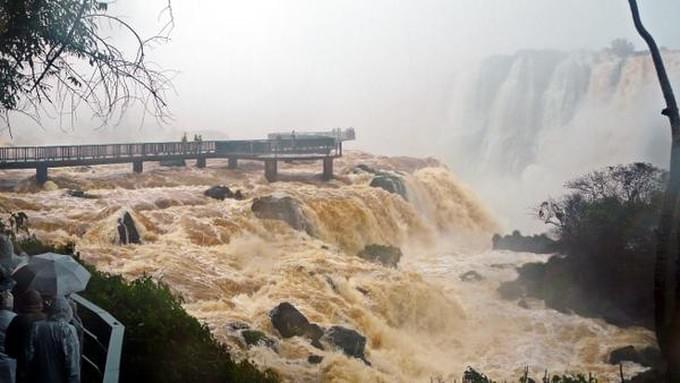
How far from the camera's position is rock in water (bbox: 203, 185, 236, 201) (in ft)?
66.6

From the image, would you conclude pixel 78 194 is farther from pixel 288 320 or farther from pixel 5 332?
pixel 5 332

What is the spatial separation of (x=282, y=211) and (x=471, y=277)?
209 inches

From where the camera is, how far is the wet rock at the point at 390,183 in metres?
25.0

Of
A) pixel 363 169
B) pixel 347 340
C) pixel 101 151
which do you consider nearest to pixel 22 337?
pixel 347 340

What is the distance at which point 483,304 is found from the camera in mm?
17438

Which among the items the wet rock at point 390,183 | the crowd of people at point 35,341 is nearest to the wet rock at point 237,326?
the crowd of people at point 35,341

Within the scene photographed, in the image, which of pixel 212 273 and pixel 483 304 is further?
pixel 483 304

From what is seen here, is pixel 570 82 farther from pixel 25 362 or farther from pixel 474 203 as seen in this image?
pixel 25 362

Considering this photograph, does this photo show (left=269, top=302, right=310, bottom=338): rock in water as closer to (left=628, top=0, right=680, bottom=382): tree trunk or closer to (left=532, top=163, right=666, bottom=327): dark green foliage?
(left=628, top=0, right=680, bottom=382): tree trunk

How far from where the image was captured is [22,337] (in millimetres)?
3168

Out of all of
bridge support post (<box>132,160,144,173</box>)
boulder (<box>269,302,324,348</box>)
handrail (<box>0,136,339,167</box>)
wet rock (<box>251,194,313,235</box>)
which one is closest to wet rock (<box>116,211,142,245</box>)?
wet rock (<box>251,194,313,235</box>)

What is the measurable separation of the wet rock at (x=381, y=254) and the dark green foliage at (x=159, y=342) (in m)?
13.0

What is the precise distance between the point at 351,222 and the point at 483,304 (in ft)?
16.4

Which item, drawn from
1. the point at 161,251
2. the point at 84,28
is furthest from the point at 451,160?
the point at 84,28
